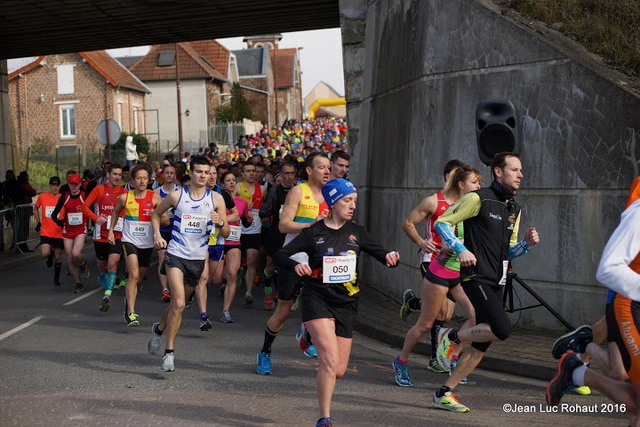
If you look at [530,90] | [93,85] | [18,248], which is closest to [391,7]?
[530,90]

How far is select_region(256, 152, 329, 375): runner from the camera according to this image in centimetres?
809

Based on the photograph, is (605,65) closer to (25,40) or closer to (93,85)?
(25,40)

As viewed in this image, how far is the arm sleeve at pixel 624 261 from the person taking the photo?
451cm

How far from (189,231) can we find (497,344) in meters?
3.31

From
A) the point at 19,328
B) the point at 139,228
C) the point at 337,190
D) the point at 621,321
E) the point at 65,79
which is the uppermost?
the point at 65,79

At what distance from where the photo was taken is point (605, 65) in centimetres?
1031

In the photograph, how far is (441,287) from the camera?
7480 mm

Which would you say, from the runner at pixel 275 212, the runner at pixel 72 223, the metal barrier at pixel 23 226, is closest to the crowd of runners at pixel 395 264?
the runner at pixel 275 212

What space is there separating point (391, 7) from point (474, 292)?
7858 mm

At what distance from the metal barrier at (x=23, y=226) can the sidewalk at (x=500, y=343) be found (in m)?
12.4

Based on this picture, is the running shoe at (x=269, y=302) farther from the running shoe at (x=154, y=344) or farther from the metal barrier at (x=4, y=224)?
the metal barrier at (x=4, y=224)

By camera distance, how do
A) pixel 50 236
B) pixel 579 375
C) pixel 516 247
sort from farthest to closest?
pixel 50 236, pixel 516 247, pixel 579 375

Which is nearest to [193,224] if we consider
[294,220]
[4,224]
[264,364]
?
[294,220]

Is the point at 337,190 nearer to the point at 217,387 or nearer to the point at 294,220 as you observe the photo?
the point at 217,387
